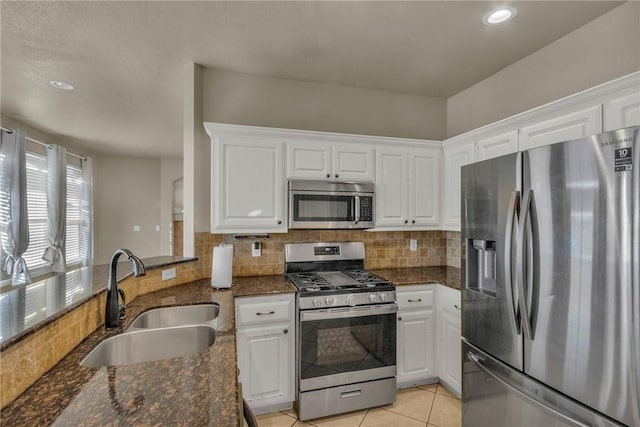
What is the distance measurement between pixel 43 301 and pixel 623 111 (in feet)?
9.11

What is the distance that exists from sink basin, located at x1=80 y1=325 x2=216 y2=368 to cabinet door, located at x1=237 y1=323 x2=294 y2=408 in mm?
633

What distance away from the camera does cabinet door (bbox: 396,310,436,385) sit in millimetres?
2398

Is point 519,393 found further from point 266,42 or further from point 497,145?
point 266,42

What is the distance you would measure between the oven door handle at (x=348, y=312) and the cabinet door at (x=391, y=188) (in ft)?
2.36

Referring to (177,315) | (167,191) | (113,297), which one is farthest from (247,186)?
(167,191)

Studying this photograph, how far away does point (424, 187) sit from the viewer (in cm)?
280

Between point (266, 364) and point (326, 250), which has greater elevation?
point (326, 250)

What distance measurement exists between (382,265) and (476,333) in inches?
48.1

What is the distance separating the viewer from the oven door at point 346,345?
2.12 m

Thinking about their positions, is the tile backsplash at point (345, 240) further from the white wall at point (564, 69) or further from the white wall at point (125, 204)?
the white wall at point (125, 204)

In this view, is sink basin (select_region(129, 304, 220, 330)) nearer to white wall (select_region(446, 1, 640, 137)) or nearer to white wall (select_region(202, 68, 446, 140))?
white wall (select_region(202, 68, 446, 140))

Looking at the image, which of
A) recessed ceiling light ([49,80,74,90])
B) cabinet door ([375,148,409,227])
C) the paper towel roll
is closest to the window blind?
recessed ceiling light ([49,80,74,90])

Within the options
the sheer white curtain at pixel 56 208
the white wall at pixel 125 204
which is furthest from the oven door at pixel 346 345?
the white wall at pixel 125 204

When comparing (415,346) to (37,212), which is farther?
(37,212)
